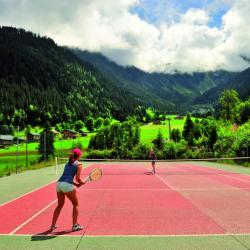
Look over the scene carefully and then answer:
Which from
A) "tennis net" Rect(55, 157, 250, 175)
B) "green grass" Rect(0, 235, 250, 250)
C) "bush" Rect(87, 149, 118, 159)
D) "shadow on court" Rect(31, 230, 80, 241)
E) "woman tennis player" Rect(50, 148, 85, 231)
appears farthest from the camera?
"bush" Rect(87, 149, 118, 159)

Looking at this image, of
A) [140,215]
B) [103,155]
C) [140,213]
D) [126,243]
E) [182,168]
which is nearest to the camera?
[126,243]

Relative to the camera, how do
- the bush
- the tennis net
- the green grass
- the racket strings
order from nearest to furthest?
the green grass → the racket strings → the tennis net → the bush

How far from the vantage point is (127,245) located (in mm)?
8625

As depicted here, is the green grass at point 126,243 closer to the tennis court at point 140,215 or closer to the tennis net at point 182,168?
the tennis court at point 140,215

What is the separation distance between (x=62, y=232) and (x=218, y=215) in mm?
4677

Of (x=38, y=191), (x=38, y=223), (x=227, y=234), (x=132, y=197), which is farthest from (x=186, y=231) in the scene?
(x=38, y=191)

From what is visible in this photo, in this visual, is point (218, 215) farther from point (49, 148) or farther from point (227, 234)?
point (49, 148)

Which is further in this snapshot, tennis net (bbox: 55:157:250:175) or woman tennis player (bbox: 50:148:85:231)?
tennis net (bbox: 55:157:250:175)

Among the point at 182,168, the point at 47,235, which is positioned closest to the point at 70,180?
the point at 47,235

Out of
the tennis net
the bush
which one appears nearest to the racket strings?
the tennis net

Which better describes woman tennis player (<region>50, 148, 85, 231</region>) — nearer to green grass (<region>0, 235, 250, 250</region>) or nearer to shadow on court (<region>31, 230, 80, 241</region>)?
shadow on court (<region>31, 230, 80, 241</region>)

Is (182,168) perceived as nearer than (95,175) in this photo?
No

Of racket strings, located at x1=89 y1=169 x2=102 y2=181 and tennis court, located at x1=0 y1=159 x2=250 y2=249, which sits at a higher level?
racket strings, located at x1=89 y1=169 x2=102 y2=181

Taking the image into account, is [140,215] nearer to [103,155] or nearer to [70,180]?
[70,180]
